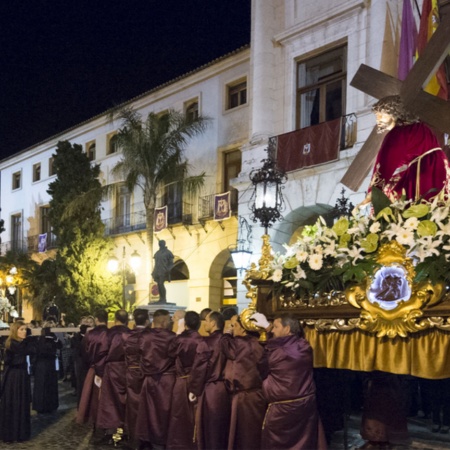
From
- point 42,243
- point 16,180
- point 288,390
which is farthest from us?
point 16,180

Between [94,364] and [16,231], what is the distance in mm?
29526

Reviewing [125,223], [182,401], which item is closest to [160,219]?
[125,223]

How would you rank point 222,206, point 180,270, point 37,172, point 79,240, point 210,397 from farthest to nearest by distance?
point 37,172 → point 79,240 → point 180,270 → point 222,206 → point 210,397

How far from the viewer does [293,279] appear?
6.09 m

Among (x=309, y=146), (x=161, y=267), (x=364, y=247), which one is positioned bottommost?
(x=161, y=267)

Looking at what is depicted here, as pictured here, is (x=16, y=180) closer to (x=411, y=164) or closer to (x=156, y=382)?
(x=156, y=382)

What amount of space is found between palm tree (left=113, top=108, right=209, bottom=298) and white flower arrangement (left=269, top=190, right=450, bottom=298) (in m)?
16.6

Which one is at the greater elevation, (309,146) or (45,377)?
(309,146)

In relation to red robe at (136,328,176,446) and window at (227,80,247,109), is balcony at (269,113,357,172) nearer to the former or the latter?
window at (227,80,247,109)

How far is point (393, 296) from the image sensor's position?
207 inches

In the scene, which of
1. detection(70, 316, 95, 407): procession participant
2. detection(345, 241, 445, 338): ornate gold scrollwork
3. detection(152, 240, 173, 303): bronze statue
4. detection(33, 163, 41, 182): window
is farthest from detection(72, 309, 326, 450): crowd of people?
detection(33, 163, 41, 182): window

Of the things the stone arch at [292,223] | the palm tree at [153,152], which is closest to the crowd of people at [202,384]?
the stone arch at [292,223]

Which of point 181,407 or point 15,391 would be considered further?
point 15,391

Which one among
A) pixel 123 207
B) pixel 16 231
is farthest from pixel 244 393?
pixel 16 231
